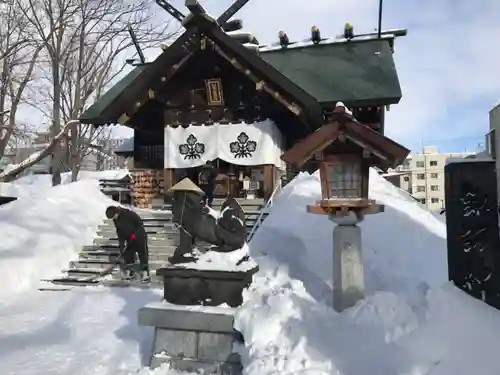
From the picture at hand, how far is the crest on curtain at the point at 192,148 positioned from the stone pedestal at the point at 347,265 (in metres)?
8.73

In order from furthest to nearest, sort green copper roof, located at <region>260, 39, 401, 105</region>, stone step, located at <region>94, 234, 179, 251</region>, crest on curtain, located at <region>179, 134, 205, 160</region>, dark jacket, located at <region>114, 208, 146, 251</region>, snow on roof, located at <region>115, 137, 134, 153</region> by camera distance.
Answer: snow on roof, located at <region>115, 137, 134, 153</region> → crest on curtain, located at <region>179, 134, 205, 160</region> → green copper roof, located at <region>260, 39, 401, 105</region> → stone step, located at <region>94, 234, 179, 251</region> → dark jacket, located at <region>114, 208, 146, 251</region>

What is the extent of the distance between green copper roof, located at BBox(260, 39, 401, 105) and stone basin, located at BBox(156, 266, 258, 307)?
9536 mm

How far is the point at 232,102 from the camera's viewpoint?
14.5 meters

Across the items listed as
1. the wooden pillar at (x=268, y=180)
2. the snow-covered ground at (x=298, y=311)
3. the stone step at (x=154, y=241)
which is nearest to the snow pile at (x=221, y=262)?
the snow-covered ground at (x=298, y=311)

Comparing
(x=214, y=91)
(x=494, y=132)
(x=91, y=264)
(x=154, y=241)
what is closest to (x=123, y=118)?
(x=214, y=91)

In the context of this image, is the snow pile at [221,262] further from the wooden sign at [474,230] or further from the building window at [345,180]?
the wooden sign at [474,230]

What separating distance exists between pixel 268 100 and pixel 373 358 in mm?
10436

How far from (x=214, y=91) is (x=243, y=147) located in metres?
2.11

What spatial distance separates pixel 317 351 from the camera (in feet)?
16.8

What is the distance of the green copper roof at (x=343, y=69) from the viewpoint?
14125mm

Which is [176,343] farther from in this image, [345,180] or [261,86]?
[261,86]

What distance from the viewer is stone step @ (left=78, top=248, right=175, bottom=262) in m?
10.5

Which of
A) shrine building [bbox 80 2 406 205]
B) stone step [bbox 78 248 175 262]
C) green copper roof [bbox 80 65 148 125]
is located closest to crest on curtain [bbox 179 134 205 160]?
shrine building [bbox 80 2 406 205]

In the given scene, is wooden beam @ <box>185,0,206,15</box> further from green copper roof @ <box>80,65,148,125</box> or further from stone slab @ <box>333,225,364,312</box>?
stone slab @ <box>333,225,364,312</box>
